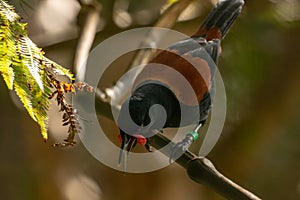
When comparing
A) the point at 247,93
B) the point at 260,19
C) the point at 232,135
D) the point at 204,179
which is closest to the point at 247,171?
the point at 232,135

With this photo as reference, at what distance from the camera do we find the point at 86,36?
2.34 m

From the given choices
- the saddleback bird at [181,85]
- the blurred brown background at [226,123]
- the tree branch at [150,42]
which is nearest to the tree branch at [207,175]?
the saddleback bird at [181,85]

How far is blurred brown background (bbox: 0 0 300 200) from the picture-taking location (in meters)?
2.82

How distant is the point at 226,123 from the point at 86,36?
34.1 inches

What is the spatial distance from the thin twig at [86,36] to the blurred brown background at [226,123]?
291 millimetres

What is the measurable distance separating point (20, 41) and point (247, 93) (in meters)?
2.07

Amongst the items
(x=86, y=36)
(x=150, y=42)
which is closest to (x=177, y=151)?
(x=86, y=36)

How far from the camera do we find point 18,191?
309cm

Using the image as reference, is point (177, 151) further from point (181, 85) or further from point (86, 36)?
point (86, 36)

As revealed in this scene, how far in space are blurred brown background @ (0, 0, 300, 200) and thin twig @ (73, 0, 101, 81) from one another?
29cm

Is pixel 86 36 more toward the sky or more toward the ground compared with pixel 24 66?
more toward the ground

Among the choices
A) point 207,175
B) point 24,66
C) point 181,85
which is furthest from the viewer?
point 181,85

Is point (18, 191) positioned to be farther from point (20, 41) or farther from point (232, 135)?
point (20, 41)

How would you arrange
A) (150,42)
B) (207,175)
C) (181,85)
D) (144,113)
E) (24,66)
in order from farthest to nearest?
(150,42)
(181,85)
(144,113)
(207,175)
(24,66)
